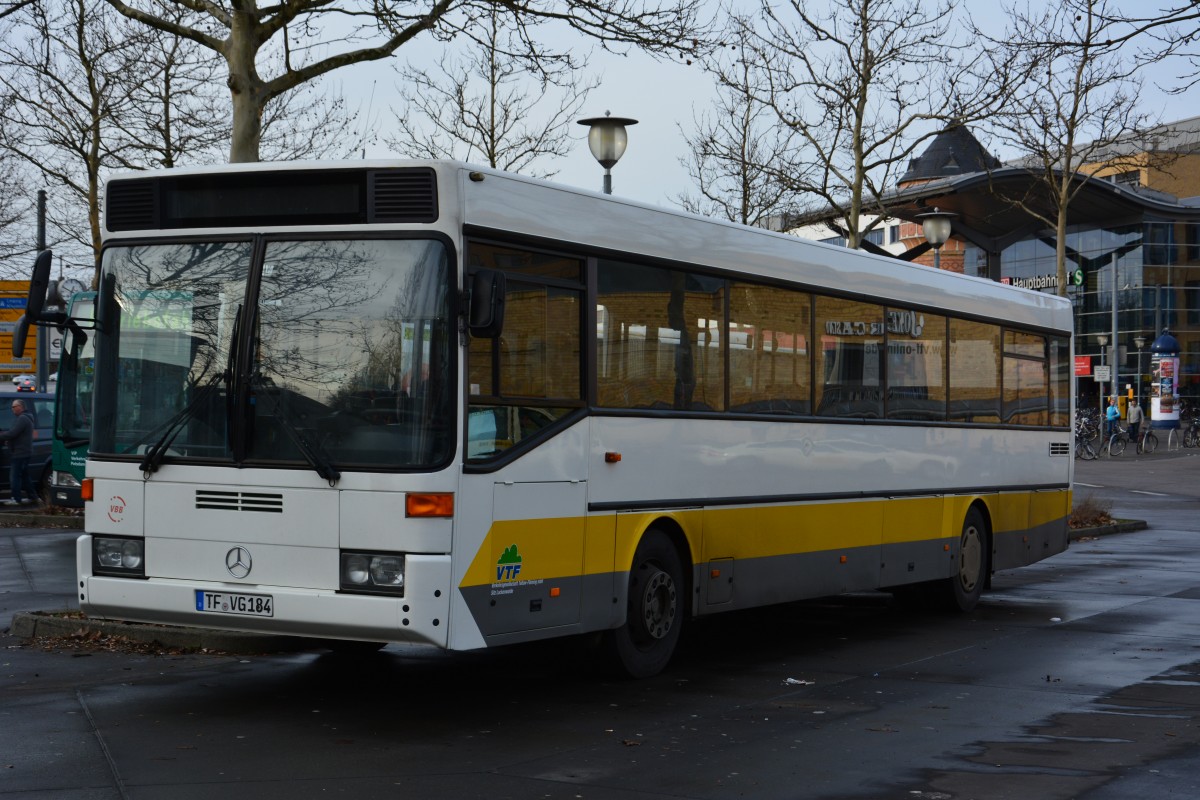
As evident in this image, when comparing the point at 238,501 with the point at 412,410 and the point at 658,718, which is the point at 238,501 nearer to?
the point at 412,410

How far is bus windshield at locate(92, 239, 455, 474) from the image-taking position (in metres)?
8.64

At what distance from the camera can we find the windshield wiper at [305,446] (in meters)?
8.62

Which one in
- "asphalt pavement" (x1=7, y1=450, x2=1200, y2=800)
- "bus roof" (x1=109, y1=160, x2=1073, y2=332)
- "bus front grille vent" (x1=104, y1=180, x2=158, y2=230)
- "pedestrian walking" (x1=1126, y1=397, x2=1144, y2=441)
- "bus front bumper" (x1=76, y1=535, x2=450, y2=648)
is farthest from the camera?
"pedestrian walking" (x1=1126, y1=397, x2=1144, y2=441)

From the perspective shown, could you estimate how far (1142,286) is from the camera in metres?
72.6

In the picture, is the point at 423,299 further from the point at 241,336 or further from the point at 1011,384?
the point at 1011,384

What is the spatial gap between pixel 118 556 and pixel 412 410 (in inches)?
80.3

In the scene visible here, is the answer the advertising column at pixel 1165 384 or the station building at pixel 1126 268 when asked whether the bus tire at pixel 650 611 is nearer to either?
the advertising column at pixel 1165 384

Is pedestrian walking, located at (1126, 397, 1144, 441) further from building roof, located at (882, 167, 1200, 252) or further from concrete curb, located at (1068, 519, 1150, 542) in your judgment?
concrete curb, located at (1068, 519, 1150, 542)

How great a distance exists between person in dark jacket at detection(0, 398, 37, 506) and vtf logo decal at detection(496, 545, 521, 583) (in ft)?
A: 65.9

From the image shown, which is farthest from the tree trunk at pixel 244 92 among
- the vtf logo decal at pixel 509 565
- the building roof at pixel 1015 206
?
the building roof at pixel 1015 206

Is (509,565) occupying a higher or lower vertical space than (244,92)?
lower

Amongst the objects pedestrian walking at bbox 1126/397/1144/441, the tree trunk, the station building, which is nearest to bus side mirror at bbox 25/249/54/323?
the tree trunk

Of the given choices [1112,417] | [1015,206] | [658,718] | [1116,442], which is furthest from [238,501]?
[1116,442]

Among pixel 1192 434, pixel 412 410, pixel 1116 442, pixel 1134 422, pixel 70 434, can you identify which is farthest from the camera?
pixel 1192 434
